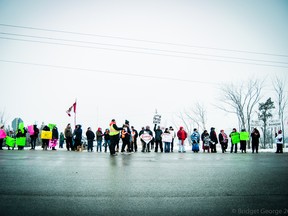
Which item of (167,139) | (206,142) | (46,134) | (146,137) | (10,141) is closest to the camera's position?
(146,137)

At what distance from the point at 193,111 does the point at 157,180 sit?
158 feet

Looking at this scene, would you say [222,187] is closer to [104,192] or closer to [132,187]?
[132,187]

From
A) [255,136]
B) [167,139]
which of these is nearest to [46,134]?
[167,139]

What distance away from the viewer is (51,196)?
12.8 ft

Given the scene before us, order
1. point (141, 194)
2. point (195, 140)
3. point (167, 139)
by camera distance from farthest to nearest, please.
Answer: point (195, 140)
point (167, 139)
point (141, 194)

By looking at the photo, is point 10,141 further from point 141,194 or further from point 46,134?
point 141,194

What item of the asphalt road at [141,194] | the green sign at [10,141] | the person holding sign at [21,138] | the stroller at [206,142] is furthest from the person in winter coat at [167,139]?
the green sign at [10,141]

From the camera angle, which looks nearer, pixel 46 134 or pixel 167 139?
pixel 167 139

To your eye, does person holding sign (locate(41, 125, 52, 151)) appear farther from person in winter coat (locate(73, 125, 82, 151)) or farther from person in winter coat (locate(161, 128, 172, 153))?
person in winter coat (locate(161, 128, 172, 153))

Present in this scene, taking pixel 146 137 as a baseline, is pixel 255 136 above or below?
above

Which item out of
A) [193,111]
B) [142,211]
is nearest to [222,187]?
[142,211]

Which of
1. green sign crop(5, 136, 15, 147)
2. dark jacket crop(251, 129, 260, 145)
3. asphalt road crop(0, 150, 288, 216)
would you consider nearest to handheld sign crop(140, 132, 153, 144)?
dark jacket crop(251, 129, 260, 145)

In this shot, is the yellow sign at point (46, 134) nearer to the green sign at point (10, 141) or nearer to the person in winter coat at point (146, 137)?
the green sign at point (10, 141)

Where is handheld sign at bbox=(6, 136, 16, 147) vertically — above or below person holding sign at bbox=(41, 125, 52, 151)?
below
